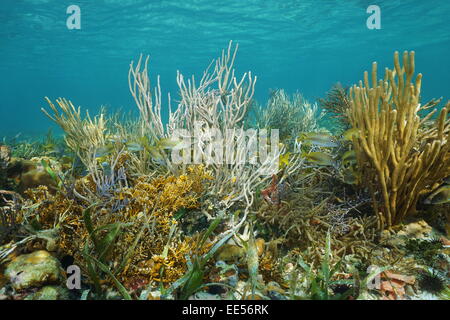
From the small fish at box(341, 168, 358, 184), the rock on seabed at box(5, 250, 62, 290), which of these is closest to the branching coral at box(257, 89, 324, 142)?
the small fish at box(341, 168, 358, 184)

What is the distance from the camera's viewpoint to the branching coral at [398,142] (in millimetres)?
2578

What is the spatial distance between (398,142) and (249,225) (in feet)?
5.98

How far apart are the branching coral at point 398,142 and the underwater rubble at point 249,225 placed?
0.01m

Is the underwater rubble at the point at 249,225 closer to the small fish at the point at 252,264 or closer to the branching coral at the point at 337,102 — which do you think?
the small fish at the point at 252,264

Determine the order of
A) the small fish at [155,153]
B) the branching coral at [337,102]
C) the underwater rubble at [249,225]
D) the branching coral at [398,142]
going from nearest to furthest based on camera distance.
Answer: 1. the underwater rubble at [249,225]
2. the branching coral at [398,142]
3. the small fish at [155,153]
4. the branching coral at [337,102]

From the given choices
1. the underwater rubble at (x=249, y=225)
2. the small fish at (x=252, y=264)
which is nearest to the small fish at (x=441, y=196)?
the underwater rubble at (x=249, y=225)

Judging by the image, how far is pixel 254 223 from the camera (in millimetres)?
3107

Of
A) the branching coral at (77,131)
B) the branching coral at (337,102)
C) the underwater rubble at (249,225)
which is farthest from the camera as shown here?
the branching coral at (337,102)

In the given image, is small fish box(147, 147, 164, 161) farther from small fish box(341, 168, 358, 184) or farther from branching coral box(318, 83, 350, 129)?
branching coral box(318, 83, 350, 129)

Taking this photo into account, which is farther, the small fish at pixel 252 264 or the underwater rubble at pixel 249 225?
the underwater rubble at pixel 249 225

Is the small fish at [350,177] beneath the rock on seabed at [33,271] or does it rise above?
above

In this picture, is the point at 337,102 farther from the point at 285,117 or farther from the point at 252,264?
the point at 252,264

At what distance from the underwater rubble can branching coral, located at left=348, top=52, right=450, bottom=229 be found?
0.01 meters

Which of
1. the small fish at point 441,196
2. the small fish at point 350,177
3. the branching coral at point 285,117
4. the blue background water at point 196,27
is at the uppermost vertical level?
the blue background water at point 196,27
